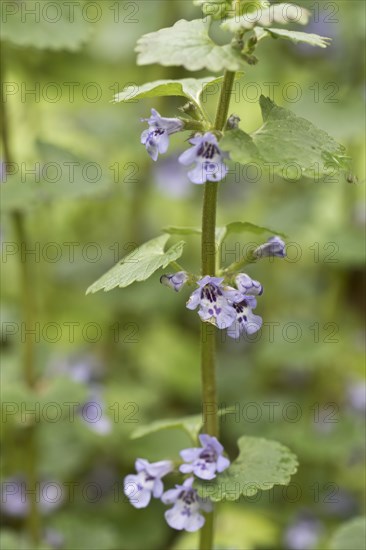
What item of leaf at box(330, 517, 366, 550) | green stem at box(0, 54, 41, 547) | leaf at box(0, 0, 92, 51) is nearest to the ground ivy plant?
leaf at box(330, 517, 366, 550)

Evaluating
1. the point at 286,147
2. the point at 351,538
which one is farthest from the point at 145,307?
Answer: the point at 286,147

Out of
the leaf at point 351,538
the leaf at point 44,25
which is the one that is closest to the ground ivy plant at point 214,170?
the leaf at point 351,538

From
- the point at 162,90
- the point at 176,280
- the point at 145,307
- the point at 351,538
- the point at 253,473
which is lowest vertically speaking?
the point at 351,538

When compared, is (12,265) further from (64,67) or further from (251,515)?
(251,515)

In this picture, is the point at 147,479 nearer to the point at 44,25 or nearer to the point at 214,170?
the point at 214,170

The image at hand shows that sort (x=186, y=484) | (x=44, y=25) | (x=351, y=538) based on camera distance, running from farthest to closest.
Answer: (x=44, y=25)
(x=351, y=538)
(x=186, y=484)

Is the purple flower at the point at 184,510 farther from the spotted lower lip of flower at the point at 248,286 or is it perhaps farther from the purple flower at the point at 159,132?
the purple flower at the point at 159,132

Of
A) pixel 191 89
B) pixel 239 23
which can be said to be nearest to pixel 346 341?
pixel 191 89
